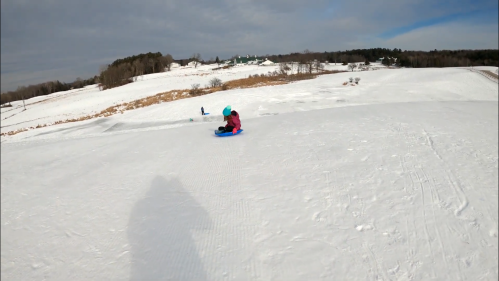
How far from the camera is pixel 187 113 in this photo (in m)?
18.2

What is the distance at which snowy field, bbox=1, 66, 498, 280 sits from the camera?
3627 mm

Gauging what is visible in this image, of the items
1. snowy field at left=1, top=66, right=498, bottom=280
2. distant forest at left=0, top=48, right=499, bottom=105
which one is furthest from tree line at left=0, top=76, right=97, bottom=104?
snowy field at left=1, top=66, right=498, bottom=280

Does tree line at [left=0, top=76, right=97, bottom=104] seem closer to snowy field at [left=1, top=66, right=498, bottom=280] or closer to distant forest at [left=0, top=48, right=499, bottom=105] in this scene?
distant forest at [left=0, top=48, right=499, bottom=105]

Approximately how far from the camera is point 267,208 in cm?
478

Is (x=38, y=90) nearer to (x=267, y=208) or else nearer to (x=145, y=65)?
(x=145, y=65)

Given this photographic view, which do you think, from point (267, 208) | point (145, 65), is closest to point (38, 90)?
point (145, 65)

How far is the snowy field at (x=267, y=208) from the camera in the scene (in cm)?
363

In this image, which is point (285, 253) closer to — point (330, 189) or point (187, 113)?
point (330, 189)

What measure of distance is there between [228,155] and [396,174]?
437 cm

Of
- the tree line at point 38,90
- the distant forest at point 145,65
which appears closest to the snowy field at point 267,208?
the distant forest at point 145,65

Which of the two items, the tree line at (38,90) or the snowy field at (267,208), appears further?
the tree line at (38,90)

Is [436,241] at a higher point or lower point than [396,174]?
lower

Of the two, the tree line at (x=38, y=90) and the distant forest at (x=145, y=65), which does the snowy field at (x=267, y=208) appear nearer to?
the distant forest at (x=145, y=65)

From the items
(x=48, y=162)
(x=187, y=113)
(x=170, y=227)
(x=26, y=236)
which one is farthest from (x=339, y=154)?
(x=187, y=113)
